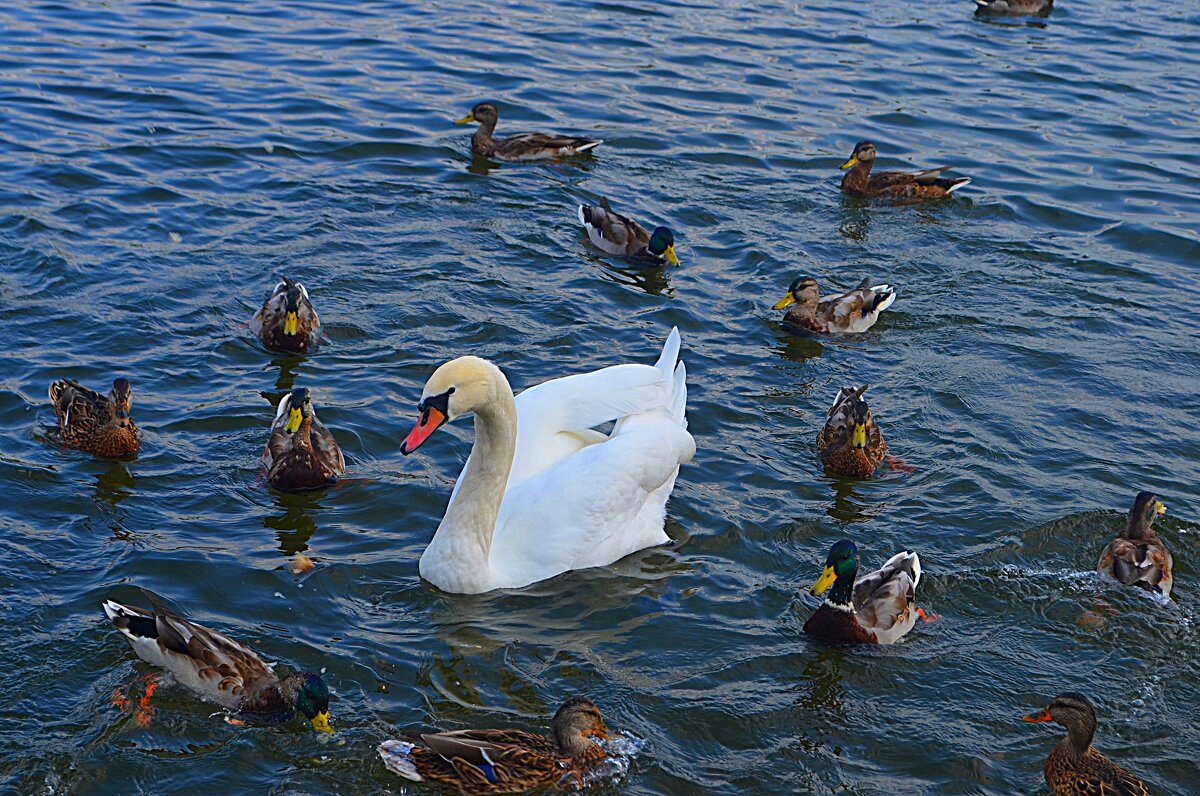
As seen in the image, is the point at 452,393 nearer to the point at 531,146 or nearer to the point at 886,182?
the point at 531,146

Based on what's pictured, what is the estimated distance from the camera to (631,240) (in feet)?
44.7

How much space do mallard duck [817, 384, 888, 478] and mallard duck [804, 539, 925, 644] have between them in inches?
66.6

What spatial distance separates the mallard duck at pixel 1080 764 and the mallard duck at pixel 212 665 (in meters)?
3.68

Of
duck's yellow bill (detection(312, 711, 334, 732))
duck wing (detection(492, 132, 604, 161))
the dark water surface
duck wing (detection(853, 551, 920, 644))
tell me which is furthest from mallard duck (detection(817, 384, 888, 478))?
duck wing (detection(492, 132, 604, 161))

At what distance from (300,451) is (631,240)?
16.8 feet

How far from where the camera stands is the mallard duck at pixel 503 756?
674cm

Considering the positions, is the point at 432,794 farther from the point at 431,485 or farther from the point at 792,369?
the point at 792,369

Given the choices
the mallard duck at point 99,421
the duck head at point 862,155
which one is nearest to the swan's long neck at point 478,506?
the mallard duck at point 99,421

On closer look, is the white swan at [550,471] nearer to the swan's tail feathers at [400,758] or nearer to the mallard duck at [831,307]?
the swan's tail feathers at [400,758]

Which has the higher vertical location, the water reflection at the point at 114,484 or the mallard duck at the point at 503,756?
the water reflection at the point at 114,484

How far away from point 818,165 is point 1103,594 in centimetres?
867

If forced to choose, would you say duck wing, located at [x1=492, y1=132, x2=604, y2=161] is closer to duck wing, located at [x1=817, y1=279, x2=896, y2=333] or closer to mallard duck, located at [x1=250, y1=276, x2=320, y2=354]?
duck wing, located at [x1=817, y1=279, x2=896, y2=333]

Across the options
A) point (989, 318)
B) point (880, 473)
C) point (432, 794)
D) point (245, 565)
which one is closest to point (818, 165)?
point (989, 318)

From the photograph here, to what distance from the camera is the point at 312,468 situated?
9438mm
